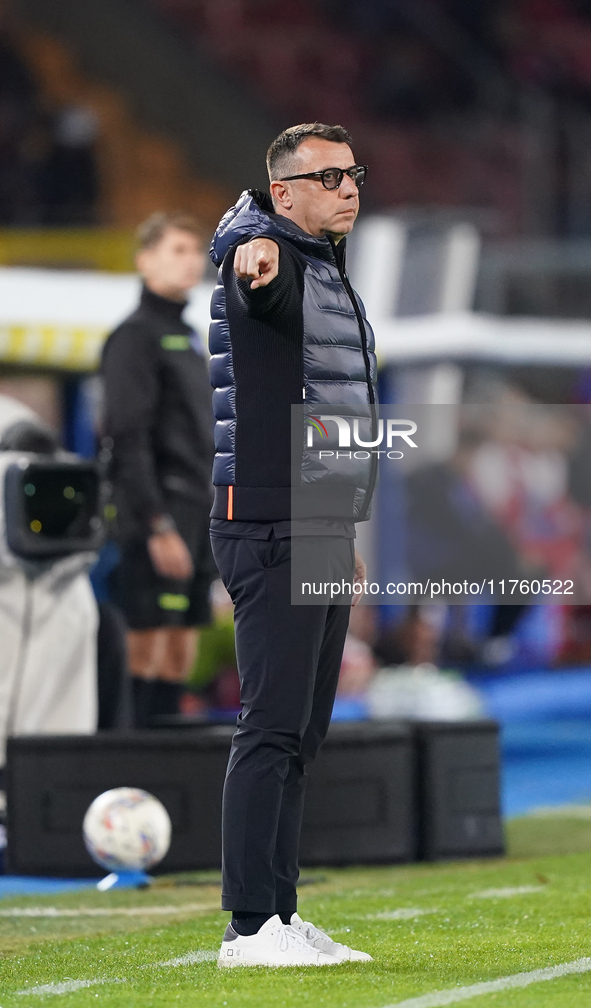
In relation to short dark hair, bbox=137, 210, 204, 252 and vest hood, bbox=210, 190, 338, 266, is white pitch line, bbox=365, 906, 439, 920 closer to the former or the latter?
vest hood, bbox=210, 190, 338, 266

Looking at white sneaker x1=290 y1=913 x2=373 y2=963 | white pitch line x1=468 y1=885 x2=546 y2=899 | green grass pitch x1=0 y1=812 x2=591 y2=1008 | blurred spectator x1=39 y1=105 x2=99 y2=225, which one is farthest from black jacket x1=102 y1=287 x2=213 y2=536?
blurred spectator x1=39 y1=105 x2=99 y2=225

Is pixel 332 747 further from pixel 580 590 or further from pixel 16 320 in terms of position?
pixel 580 590

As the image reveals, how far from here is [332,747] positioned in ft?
Answer: 18.0

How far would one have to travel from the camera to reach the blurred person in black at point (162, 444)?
5785mm

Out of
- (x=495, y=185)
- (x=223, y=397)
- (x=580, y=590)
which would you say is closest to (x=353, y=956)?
(x=223, y=397)

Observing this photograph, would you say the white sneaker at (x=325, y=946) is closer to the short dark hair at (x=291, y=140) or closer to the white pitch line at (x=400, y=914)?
the white pitch line at (x=400, y=914)

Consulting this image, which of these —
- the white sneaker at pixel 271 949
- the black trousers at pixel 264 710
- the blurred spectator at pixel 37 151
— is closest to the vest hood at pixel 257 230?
the black trousers at pixel 264 710

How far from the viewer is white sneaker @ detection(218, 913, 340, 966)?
3326 mm

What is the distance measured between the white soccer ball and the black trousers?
1532mm

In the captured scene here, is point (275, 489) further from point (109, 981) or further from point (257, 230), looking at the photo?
point (109, 981)

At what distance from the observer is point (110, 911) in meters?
4.59

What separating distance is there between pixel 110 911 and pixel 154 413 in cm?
195

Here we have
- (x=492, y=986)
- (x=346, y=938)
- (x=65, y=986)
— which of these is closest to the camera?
(x=492, y=986)

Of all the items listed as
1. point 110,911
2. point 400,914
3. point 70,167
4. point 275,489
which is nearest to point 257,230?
point 275,489
